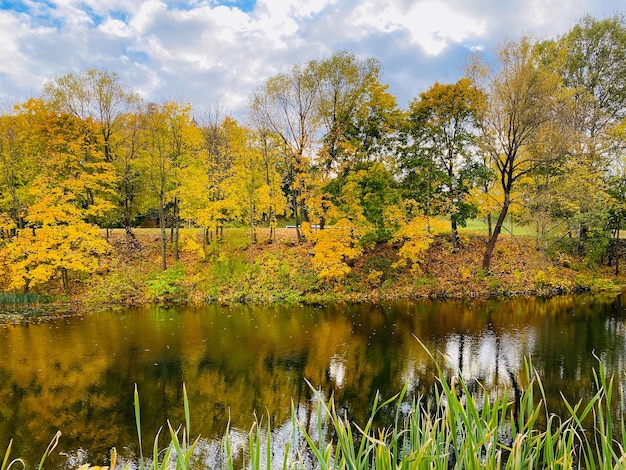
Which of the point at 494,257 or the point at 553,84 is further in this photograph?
the point at 494,257

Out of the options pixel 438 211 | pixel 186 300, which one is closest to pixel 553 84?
pixel 438 211

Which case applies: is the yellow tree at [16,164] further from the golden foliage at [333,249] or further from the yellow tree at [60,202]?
the golden foliage at [333,249]

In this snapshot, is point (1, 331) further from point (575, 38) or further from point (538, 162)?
point (575, 38)

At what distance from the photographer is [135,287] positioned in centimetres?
2272

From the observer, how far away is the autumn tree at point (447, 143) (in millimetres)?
23375

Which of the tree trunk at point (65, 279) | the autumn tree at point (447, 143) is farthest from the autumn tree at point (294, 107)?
the tree trunk at point (65, 279)

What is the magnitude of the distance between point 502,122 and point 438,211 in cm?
584

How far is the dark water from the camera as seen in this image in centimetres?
861

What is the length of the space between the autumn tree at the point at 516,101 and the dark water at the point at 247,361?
902cm

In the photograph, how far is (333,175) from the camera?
24.0 m

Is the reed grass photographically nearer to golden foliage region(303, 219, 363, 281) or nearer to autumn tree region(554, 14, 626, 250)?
golden foliage region(303, 219, 363, 281)

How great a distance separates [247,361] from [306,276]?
11.5 m

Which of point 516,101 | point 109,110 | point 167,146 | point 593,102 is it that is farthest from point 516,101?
point 109,110

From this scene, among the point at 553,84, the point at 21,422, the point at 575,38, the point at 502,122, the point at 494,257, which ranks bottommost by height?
the point at 21,422
